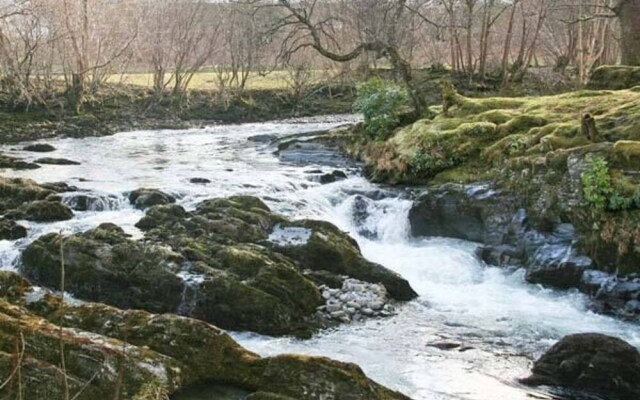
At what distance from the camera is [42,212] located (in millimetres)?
14555

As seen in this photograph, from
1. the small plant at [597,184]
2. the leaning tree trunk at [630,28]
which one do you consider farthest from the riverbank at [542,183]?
the leaning tree trunk at [630,28]

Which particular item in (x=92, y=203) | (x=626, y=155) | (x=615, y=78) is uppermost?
(x=615, y=78)

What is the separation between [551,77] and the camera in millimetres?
36469

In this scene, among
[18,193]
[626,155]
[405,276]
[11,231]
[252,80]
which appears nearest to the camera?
[626,155]

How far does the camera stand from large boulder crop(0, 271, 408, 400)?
16.5ft

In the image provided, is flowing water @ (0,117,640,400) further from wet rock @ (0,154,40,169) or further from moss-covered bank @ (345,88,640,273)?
moss-covered bank @ (345,88,640,273)

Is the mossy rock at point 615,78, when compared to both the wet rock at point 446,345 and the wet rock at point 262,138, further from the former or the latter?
the wet rock at point 262,138

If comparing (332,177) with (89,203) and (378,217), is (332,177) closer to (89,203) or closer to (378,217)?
(378,217)

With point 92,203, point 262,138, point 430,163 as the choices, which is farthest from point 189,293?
point 262,138

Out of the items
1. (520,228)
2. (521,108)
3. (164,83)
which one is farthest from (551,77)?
(520,228)

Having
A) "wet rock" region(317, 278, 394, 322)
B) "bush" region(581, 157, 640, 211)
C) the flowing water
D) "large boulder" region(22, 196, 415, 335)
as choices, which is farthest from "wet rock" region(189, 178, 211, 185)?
"bush" region(581, 157, 640, 211)

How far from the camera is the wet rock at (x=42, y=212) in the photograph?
14.5 meters

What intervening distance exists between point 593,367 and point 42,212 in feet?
36.1

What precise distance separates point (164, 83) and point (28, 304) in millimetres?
37254
